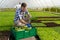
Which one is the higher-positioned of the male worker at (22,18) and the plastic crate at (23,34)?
the male worker at (22,18)

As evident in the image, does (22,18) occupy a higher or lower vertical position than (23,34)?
higher

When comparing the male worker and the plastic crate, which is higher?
the male worker

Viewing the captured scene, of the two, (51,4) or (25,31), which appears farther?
(51,4)

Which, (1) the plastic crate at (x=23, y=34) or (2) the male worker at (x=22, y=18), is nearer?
(1) the plastic crate at (x=23, y=34)

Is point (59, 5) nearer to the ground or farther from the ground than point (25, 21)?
nearer to the ground

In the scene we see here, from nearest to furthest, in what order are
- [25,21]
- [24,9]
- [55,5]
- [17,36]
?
[17,36] < [24,9] < [25,21] < [55,5]

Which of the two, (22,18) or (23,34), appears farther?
(22,18)

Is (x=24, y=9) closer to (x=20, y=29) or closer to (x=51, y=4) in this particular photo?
(x=20, y=29)

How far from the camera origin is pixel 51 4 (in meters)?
45.3

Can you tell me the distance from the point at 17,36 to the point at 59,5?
37.9m

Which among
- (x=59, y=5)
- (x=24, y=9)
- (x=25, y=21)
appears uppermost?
(x=24, y=9)

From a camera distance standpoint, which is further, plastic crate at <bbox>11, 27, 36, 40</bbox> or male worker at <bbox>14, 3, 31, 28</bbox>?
male worker at <bbox>14, 3, 31, 28</bbox>

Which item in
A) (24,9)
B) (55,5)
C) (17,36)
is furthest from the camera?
(55,5)

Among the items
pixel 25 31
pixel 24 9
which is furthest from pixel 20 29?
pixel 24 9
